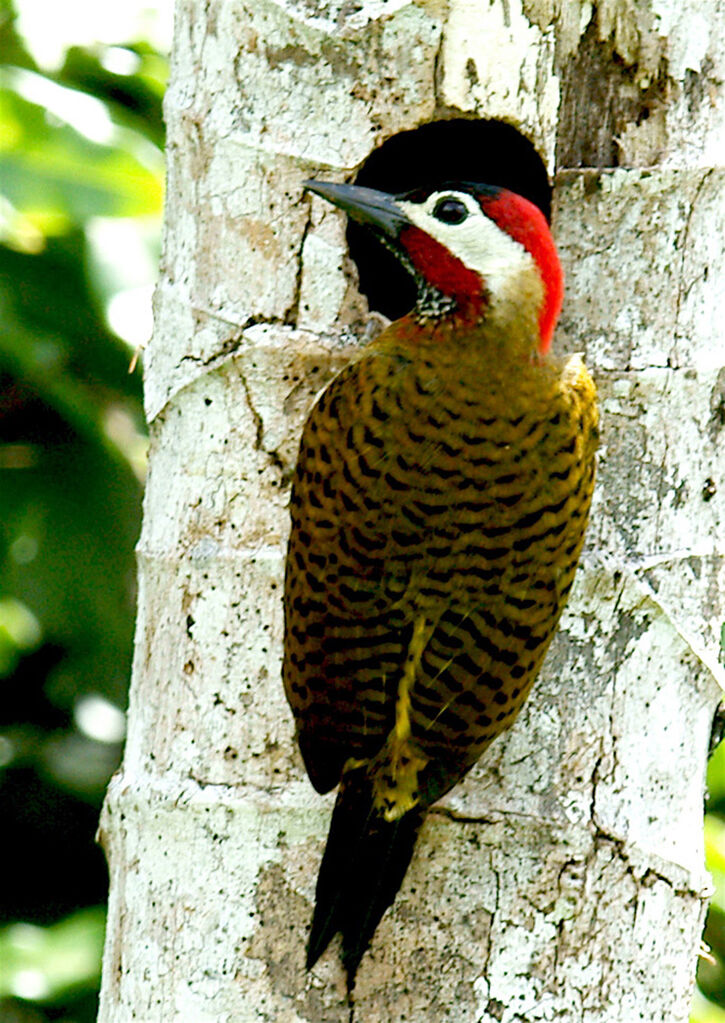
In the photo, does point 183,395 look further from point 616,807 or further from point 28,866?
point 28,866

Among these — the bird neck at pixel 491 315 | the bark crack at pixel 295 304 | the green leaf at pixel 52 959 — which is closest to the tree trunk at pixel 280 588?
the bark crack at pixel 295 304

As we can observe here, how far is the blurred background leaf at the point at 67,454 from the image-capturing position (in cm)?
323

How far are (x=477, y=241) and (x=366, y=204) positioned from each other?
0.22 metres

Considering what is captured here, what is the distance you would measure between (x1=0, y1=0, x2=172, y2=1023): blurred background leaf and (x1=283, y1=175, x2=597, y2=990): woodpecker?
0.94 meters

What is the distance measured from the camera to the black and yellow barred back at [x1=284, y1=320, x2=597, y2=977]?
2309 millimetres

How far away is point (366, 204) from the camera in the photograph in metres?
2.42

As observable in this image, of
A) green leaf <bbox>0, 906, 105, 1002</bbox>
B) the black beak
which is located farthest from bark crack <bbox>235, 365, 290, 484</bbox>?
green leaf <bbox>0, 906, 105, 1002</bbox>

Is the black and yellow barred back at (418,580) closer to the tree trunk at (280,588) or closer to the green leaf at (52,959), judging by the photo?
the tree trunk at (280,588)

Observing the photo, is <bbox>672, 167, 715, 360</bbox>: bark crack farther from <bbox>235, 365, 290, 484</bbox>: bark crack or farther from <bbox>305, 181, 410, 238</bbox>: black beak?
<bbox>235, 365, 290, 484</bbox>: bark crack

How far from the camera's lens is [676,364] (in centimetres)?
248

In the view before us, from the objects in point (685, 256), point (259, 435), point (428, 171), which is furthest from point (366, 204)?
point (428, 171)

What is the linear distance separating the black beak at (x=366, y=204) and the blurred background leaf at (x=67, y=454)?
75 centimetres

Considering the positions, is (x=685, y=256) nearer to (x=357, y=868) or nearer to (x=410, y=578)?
(x=410, y=578)

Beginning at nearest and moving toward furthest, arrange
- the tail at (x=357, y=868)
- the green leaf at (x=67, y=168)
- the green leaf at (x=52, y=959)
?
the tail at (x=357, y=868) → the green leaf at (x=67, y=168) → the green leaf at (x=52, y=959)
